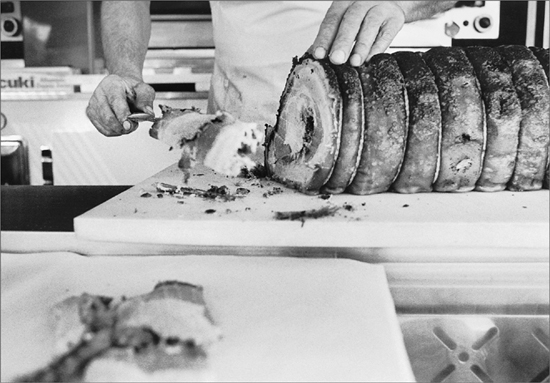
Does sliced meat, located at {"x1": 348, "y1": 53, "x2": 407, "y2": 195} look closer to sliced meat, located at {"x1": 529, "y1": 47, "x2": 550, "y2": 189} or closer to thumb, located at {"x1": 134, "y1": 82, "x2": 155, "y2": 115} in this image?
sliced meat, located at {"x1": 529, "y1": 47, "x2": 550, "y2": 189}

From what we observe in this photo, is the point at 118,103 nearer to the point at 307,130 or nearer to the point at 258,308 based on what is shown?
the point at 307,130

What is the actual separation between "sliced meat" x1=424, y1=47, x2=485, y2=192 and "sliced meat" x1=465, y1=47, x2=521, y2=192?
21 mm

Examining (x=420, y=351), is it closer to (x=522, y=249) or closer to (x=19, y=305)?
(x=522, y=249)

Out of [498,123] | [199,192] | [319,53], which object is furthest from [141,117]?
[498,123]

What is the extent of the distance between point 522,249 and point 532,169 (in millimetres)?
478

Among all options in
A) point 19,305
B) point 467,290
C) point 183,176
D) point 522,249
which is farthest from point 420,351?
point 183,176

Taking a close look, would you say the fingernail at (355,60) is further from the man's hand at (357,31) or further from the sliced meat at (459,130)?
the sliced meat at (459,130)

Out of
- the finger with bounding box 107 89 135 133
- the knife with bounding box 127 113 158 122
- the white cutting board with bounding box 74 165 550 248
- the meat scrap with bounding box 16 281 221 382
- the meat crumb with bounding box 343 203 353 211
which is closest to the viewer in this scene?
the meat scrap with bounding box 16 281 221 382

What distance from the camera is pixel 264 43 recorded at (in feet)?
7.92

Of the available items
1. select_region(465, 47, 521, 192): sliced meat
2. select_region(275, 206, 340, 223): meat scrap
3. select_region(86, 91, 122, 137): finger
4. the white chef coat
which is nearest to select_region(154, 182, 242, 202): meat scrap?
select_region(275, 206, 340, 223): meat scrap

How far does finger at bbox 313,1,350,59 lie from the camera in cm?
151

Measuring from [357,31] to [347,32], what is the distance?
0.03 m

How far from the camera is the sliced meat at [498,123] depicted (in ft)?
4.79

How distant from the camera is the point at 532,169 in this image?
4.90 feet
